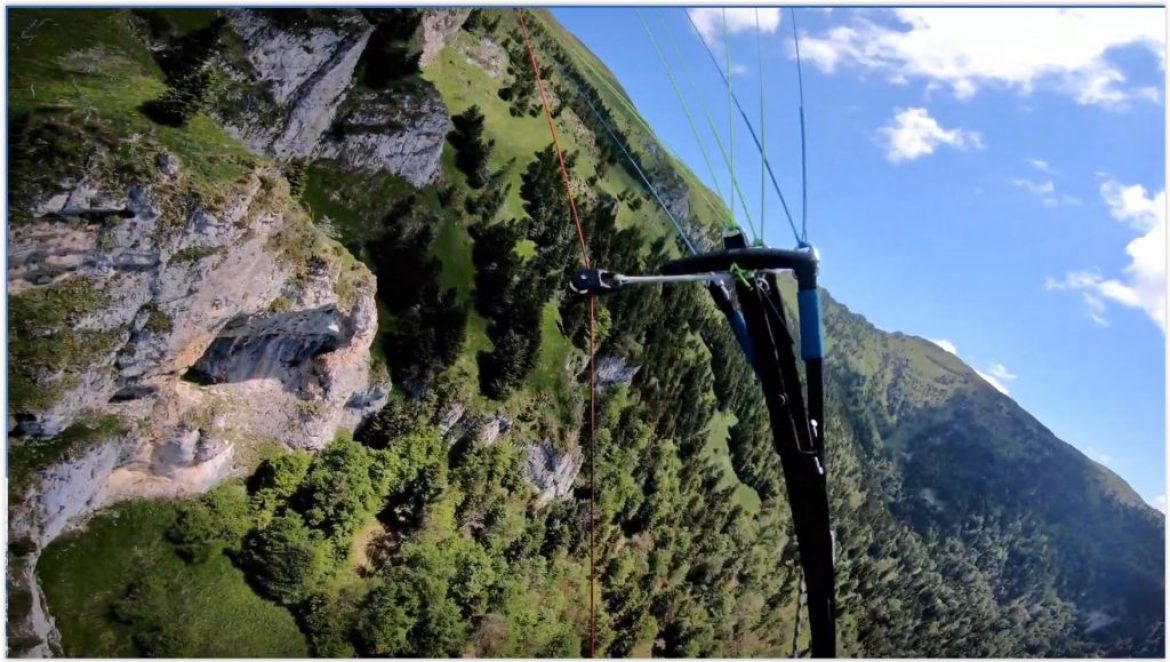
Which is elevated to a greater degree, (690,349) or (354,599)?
(690,349)

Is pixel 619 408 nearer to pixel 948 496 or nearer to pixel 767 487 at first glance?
pixel 767 487

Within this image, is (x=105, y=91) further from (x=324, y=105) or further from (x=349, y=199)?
(x=349, y=199)

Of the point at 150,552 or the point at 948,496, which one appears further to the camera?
the point at 948,496

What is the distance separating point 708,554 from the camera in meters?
93.1

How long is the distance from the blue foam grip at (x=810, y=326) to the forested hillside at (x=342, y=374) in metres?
12.9

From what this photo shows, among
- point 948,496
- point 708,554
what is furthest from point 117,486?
point 948,496

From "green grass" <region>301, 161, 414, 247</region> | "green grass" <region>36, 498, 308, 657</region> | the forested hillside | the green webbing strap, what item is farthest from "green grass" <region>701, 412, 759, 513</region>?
the green webbing strap

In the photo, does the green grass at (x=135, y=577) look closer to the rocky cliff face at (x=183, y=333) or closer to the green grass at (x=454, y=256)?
the rocky cliff face at (x=183, y=333)

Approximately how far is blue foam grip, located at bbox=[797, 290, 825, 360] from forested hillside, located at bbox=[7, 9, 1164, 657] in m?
12.9

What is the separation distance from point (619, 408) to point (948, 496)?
484ft

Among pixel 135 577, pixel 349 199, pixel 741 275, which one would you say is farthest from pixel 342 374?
pixel 741 275

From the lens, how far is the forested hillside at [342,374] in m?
35.1

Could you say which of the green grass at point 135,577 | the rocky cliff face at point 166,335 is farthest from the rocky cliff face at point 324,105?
the green grass at point 135,577

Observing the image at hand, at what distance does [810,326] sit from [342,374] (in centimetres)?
4630
